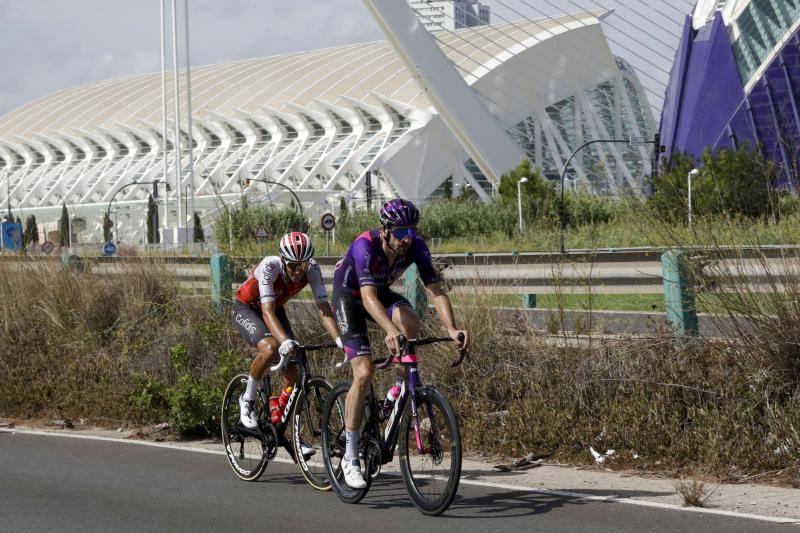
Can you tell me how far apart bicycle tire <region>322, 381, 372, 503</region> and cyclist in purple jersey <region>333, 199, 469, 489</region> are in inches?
7.9

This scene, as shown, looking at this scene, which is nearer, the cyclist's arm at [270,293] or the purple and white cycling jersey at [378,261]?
the purple and white cycling jersey at [378,261]

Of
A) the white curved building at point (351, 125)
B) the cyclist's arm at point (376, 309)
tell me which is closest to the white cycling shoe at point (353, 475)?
the cyclist's arm at point (376, 309)

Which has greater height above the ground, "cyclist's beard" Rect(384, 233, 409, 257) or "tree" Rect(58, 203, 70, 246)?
"tree" Rect(58, 203, 70, 246)

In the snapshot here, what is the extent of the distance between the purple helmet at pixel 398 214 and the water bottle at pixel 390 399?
955 millimetres

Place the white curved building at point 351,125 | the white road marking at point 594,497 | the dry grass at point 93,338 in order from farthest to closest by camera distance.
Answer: the white curved building at point 351,125 → the dry grass at point 93,338 → the white road marking at point 594,497

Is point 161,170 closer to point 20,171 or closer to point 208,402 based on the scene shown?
point 20,171

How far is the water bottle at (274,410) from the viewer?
7.77m

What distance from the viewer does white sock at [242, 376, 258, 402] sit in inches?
310

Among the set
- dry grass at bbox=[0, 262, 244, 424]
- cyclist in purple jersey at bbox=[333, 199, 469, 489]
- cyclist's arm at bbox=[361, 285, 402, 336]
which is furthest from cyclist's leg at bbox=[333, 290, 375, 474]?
dry grass at bbox=[0, 262, 244, 424]

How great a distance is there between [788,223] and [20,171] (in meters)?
111

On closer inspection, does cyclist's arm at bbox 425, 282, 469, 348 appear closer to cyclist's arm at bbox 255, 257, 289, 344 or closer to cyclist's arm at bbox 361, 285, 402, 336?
cyclist's arm at bbox 361, 285, 402, 336

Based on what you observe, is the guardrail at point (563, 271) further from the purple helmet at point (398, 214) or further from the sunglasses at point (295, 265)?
the purple helmet at point (398, 214)

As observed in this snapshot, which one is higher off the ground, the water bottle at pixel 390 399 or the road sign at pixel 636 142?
the road sign at pixel 636 142

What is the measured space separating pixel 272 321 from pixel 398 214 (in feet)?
4.35
